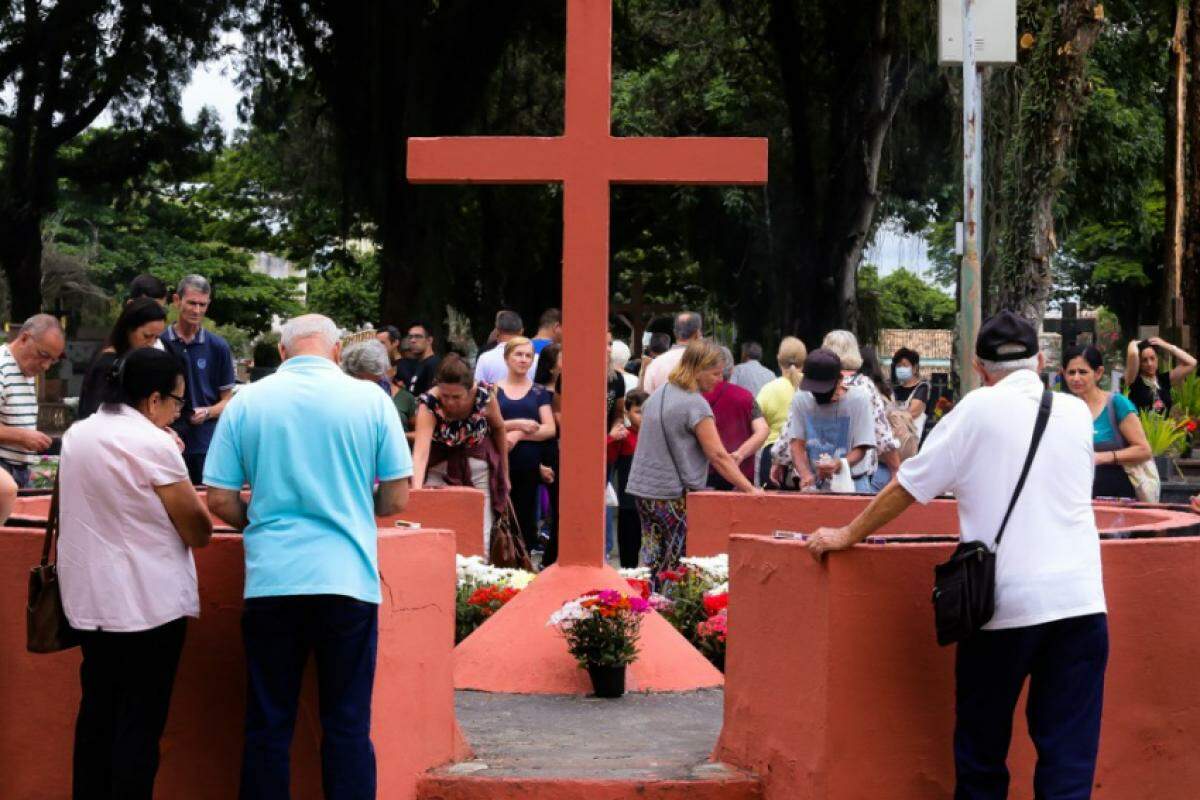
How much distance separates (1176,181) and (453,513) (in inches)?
851

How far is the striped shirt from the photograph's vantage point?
918 centimetres

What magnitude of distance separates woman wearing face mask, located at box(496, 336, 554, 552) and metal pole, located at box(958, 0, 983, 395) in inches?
163

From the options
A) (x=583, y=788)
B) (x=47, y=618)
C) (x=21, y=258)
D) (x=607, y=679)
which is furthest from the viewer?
(x=21, y=258)

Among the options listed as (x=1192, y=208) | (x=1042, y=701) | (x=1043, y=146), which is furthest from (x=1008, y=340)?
(x=1192, y=208)

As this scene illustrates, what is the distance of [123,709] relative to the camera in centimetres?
587

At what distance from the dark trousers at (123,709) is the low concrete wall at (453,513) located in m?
3.79

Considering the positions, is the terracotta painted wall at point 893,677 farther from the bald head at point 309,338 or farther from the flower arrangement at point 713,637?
the flower arrangement at point 713,637

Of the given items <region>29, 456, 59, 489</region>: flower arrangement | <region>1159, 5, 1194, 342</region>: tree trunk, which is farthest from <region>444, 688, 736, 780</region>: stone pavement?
<region>1159, 5, 1194, 342</region>: tree trunk

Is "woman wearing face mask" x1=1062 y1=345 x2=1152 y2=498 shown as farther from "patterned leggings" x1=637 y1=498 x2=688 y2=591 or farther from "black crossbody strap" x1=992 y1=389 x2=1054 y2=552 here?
"black crossbody strap" x1=992 y1=389 x2=1054 y2=552

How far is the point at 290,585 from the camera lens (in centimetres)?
570

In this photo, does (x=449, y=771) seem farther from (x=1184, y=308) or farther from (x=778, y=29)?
(x=1184, y=308)

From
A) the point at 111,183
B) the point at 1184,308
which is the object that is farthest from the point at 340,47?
the point at 1184,308

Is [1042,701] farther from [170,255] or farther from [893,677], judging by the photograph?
[170,255]

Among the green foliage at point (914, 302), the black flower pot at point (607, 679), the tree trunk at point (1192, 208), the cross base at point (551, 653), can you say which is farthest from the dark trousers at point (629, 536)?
the green foliage at point (914, 302)
